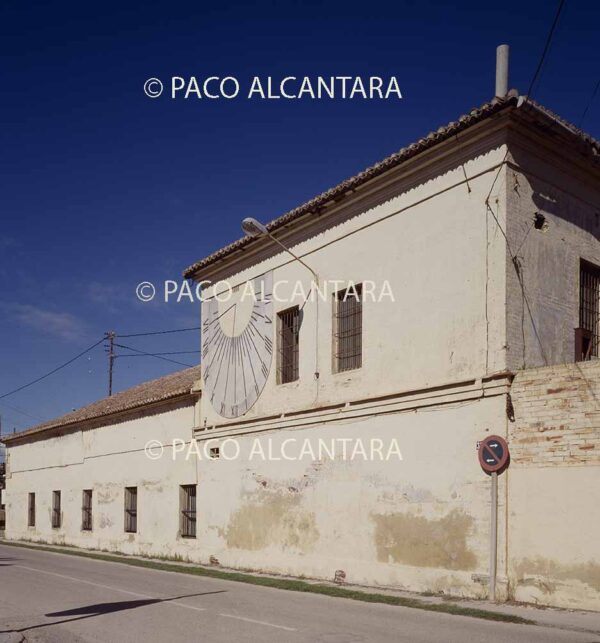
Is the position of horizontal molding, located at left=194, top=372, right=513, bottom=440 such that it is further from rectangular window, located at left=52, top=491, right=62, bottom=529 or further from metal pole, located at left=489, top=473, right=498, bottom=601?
rectangular window, located at left=52, top=491, right=62, bottom=529

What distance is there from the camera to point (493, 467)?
39.8 ft

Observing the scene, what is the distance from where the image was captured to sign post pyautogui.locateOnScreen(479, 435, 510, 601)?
38.9 ft

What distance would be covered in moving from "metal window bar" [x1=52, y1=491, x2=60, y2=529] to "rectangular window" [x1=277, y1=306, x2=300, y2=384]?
52.1ft

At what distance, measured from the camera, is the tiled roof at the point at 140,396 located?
22.7 metres

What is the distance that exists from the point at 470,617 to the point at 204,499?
36.0ft

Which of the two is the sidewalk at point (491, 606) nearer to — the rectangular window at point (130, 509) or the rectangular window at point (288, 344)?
the rectangular window at point (288, 344)

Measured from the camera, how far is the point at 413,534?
44.6ft

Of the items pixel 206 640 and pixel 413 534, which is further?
pixel 413 534

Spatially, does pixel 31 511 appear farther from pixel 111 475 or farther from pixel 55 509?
pixel 111 475

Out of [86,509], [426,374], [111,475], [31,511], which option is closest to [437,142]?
[426,374]

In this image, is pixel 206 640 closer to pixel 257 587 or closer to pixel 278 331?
pixel 257 587

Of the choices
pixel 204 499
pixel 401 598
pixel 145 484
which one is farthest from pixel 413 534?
pixel 145 484

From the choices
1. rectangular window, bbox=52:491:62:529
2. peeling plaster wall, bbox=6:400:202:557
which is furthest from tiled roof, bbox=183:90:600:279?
rectangular window, bbox=52:491:62:529

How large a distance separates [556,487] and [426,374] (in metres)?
3.38
